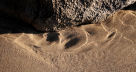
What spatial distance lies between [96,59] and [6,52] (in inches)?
45.0

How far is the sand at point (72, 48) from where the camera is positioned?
8.74 ft

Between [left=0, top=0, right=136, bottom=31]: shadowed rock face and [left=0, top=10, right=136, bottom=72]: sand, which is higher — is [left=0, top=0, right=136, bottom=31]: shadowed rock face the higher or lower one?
the higher one

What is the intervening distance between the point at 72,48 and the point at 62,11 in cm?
51

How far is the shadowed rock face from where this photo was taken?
9.55ft

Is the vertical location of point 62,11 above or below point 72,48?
above

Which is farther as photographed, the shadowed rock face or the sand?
the shadowed rock face

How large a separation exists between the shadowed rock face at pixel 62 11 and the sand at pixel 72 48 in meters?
0.11

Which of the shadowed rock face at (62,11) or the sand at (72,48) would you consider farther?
the shadowed rock face at (62,11)

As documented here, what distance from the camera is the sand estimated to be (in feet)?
8.74

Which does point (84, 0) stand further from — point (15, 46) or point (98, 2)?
point (15, 46)

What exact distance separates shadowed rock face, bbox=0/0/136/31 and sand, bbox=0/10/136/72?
108mm

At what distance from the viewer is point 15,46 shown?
2.83m

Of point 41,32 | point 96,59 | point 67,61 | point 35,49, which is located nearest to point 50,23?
point 41,32

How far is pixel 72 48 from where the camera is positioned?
9.35 ft
